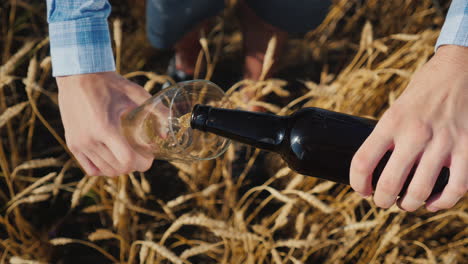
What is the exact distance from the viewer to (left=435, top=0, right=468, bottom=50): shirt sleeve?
540mm

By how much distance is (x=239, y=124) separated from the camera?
626mm

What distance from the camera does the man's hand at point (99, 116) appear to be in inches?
24.5

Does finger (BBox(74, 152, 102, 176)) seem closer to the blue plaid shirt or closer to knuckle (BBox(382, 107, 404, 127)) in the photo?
the blue plaid shirt

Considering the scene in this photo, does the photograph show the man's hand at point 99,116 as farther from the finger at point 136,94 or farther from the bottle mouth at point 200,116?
the bottle mouth at point 200,116

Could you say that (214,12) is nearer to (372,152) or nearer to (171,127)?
(171,127)

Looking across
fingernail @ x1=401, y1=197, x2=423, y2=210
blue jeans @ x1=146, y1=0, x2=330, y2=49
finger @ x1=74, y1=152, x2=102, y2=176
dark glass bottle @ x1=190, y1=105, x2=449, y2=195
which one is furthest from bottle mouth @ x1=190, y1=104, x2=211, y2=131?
blue jeans @ x1=146, y1=0, x2=330, y2=49

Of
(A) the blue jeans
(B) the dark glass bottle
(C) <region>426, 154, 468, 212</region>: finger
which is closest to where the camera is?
(C) <region>426, 154, 468, 212</region>: finger

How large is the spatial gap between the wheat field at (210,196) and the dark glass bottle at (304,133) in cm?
16

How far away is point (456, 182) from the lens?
458 mm

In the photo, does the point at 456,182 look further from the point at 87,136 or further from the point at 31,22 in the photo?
the point at 31,22

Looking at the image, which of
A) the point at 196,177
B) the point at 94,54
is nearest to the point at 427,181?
the point at 94,54

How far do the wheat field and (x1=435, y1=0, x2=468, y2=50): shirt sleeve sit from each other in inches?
14.4

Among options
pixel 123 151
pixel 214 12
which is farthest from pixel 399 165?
pixel 214 12

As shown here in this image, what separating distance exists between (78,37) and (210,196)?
615 mm
